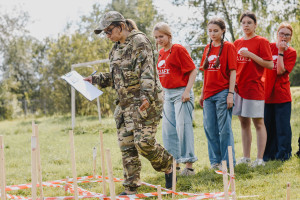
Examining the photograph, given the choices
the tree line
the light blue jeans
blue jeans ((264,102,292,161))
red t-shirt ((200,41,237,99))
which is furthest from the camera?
the tree line

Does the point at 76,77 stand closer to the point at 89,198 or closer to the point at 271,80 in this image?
the point at 89,198

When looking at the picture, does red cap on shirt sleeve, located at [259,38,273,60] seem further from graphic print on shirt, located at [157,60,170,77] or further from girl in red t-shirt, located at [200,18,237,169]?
graphic print on shirt, located at [157,60,170,77]

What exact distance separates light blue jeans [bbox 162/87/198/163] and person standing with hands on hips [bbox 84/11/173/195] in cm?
92

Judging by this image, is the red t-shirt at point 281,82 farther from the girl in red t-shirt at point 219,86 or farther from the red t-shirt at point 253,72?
the girl in red t-shirt at point 219,86

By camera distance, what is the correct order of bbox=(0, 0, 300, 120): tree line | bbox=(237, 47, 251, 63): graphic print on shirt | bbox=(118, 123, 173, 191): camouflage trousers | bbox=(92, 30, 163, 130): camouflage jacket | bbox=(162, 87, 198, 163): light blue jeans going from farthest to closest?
bbox=(0, 0, 300, 120): tree line, bbox=(237, 47, 251, 63): graphic print on shirt, bbox=(162, 87, 198, 163): light blue jeans, bbox=(118, 123, 173, 191): camouflage trousers, bbox=(92, 30, 163, 130): camouflage jacket

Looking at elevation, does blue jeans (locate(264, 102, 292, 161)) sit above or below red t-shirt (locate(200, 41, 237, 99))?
below

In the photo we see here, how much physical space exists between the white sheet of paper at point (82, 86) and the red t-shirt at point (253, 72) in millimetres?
2014

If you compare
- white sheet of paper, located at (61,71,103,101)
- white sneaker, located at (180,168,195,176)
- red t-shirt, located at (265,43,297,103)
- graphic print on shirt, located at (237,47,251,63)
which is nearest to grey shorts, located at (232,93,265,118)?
red t-shirt, located at (265,43,297,103)

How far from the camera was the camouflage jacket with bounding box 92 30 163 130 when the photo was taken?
3.64m

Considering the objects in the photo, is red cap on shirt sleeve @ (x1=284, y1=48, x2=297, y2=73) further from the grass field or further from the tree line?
the tree line

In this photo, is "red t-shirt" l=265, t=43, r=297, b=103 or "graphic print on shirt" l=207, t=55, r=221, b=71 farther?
"red t-shirt" l=265, t=43, r=297, b=103

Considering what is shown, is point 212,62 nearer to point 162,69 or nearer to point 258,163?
point 162,69

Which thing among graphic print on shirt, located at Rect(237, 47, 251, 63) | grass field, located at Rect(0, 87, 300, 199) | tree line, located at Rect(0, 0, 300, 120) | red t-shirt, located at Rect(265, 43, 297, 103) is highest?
tree line, located at Rect(0, 0, 300, 120)

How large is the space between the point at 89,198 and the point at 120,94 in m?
1.07
